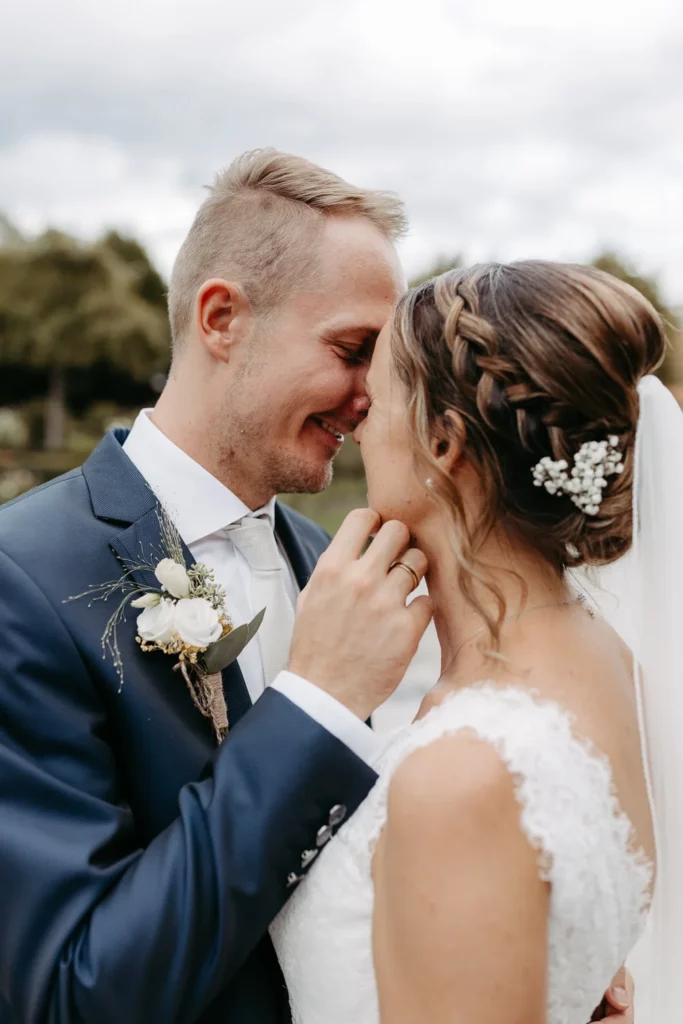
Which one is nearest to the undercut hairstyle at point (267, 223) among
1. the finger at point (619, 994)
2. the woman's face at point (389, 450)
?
the woman's face at point (389, 450)

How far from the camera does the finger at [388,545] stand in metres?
2.38

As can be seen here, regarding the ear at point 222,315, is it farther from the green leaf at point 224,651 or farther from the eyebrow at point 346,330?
the green leaf at point 224,651

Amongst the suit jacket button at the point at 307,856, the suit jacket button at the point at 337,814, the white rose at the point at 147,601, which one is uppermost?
the white rose at the point at 147,601

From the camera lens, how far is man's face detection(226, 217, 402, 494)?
2961mm

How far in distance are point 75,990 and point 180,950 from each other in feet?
0.79

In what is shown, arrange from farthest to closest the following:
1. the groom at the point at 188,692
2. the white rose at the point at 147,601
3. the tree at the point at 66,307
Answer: the tree at the point at 66,307
the white rose at the point at 147,601
the groom at the point at 188,692

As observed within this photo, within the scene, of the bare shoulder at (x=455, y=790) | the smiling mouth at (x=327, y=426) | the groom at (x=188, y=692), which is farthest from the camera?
the smiling mouth at (x=327, y=426)

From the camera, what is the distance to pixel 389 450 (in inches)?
98.6

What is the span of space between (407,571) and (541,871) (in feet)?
2.75

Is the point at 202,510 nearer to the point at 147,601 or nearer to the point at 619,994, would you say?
the point at 147,601

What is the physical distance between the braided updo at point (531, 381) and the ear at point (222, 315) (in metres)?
0.77

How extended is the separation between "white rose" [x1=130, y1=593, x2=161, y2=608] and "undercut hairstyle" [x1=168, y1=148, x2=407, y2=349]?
45.0 inches

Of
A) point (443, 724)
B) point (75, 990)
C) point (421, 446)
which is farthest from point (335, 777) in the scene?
point (421, 446)

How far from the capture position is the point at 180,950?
1.92 metres
